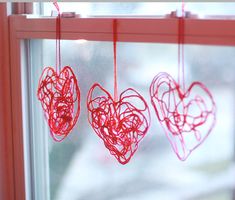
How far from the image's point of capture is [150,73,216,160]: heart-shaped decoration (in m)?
0.98

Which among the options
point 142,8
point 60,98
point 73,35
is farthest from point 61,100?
point 142,8

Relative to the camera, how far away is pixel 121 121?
1060 millimetres

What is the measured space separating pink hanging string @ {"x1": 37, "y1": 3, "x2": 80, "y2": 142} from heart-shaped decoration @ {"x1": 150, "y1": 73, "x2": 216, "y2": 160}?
0.71 feet

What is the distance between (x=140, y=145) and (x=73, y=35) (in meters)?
0.33

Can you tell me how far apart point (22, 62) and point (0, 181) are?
0.37m

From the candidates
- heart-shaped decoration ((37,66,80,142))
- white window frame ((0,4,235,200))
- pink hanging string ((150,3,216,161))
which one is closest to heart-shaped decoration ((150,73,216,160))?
pink hanging string ((150,3,216,161))

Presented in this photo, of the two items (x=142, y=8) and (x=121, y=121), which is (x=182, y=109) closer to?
(x=121, y=121)

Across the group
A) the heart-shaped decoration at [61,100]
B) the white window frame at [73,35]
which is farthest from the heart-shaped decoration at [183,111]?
the heart-shaped decoration at [61,100]

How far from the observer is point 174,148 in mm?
1062

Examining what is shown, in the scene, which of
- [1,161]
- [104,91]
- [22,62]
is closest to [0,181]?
[1,161]

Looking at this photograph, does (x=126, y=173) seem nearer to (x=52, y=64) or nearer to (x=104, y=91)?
(x=104, y=91)

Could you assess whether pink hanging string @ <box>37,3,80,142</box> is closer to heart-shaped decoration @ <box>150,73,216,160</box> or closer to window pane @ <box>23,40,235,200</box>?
window pane @ <box>23,40,235,200</box>

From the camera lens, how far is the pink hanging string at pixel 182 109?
3.22ft

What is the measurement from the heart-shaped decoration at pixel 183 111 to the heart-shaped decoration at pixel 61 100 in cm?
22
